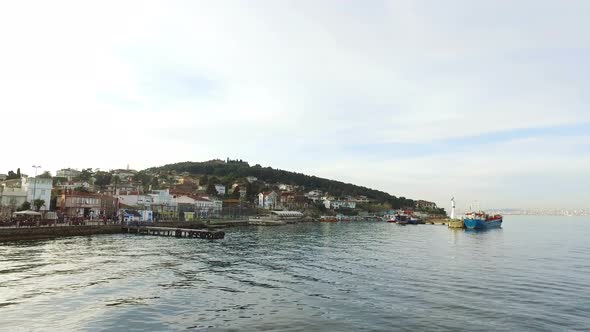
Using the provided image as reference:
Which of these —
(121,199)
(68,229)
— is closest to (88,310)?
(68,229)

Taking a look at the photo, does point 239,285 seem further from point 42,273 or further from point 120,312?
point 42,273

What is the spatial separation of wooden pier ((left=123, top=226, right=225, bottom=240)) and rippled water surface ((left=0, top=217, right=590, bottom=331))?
23.9 meters

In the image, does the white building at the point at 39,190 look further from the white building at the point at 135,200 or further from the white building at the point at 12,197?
the white building at the point at 135,200

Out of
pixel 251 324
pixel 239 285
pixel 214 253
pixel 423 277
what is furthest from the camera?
pixel 214 253

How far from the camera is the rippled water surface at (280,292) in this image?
2217 cm

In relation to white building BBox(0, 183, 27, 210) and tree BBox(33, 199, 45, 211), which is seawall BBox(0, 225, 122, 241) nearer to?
tree BBox(33, 199, 45, 211)

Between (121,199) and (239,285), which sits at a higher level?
(121,199)

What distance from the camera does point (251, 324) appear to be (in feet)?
70.9

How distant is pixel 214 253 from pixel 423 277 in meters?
26.5

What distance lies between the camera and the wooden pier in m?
72.6

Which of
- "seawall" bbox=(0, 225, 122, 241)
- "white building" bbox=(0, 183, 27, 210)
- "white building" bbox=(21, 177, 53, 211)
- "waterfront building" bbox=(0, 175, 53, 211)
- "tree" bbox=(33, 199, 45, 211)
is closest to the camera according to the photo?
"seawall" bbox=(0, 225, 122, 241)

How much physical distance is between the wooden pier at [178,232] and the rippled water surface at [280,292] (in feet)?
78.4

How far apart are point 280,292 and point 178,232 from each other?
51120 mm

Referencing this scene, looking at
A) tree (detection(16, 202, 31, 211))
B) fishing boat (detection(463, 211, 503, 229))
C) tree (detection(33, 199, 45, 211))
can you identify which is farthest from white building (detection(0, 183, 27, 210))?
fishing boat (detection(463, 211, 503, 229))
